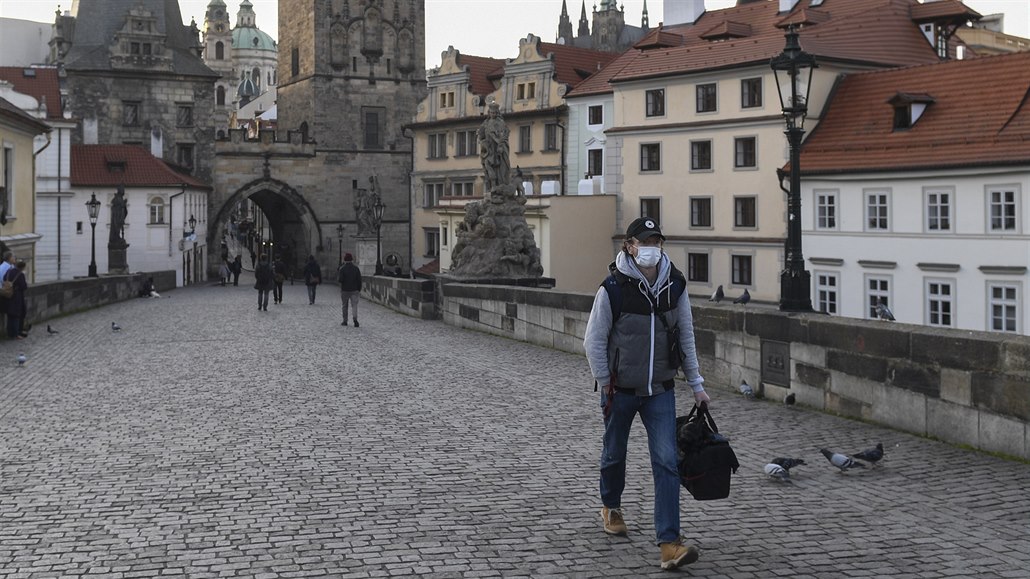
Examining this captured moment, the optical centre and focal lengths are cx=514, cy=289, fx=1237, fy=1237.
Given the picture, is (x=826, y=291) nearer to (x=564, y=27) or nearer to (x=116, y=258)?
(x=116, y=258)

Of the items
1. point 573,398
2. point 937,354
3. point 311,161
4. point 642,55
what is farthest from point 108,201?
point 937,354

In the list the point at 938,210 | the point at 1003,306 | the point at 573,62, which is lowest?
the point at 1003,306

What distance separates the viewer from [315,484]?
7719 millimetres

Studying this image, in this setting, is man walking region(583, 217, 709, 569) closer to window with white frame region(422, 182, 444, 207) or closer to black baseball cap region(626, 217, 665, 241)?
black baseball cap region(626, 217, 665, 241)

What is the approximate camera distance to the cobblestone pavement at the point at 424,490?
5.98 meters

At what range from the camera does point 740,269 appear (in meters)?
42.1

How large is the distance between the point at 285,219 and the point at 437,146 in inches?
534

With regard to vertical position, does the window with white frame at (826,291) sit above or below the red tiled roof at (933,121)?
below

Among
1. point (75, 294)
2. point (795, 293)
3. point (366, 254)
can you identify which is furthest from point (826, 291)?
point (795, 293)

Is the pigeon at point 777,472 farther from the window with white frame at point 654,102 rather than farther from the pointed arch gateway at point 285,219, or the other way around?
the pointed arch gateway at point 285,219

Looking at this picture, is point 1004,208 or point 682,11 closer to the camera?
point 1004,208

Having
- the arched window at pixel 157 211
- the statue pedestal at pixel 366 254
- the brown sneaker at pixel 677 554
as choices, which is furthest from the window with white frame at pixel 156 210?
the brown sneaker at pixel 677 554

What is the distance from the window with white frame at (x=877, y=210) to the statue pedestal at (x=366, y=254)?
2642 cm

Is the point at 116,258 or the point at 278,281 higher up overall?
the point at 116,258
